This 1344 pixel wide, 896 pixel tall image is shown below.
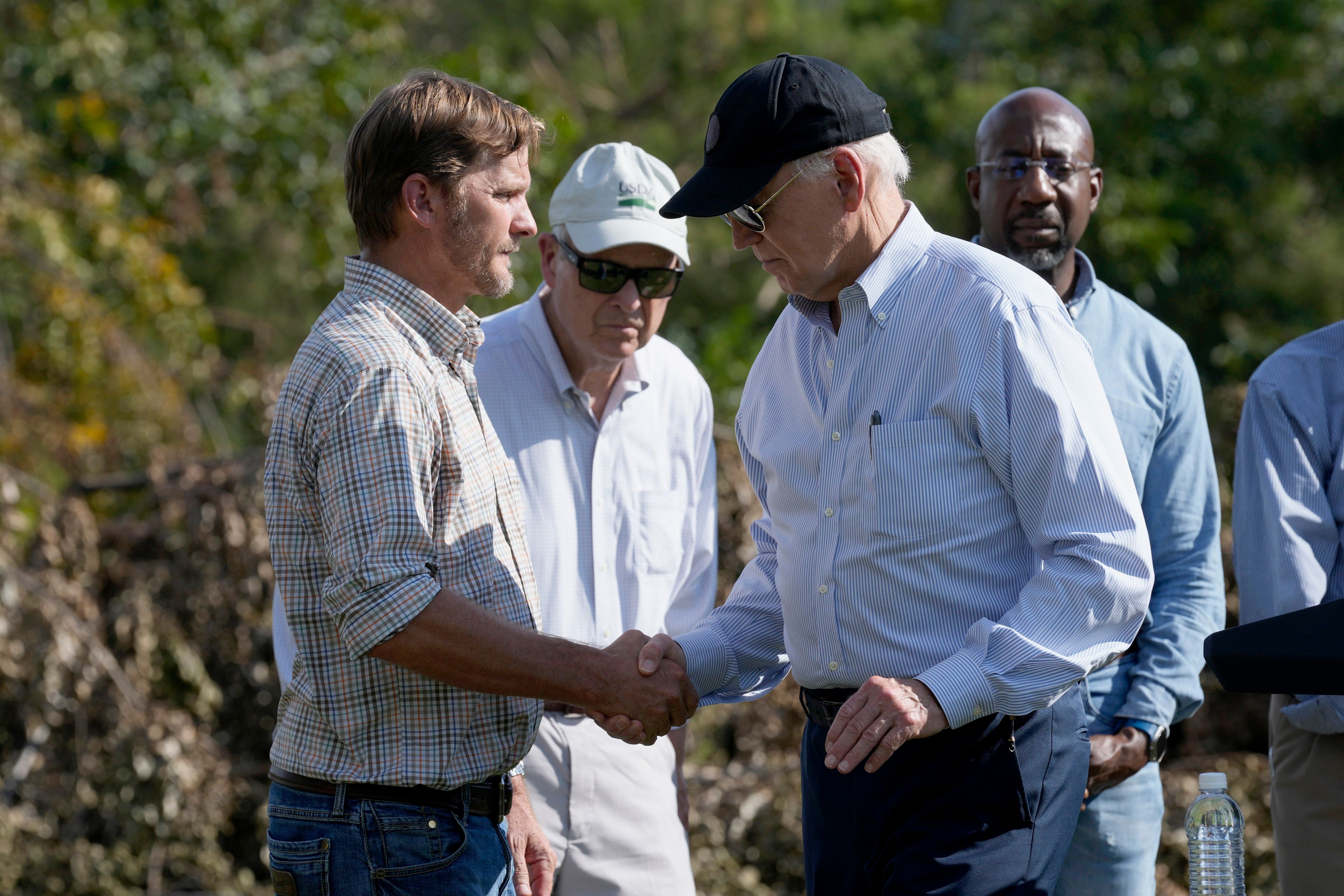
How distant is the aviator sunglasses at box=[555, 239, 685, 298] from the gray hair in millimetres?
906

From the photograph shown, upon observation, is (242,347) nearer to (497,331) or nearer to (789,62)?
(497,331)

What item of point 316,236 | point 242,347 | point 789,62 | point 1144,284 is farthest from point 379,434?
point 242,347

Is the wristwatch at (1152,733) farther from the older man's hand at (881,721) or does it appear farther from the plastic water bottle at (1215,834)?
the older man's hand at (881,721)

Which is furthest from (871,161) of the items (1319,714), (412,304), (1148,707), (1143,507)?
(1319,714)

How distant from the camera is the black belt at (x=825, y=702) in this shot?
2445mm

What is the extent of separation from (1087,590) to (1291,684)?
0.34m

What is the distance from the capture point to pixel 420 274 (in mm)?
2557

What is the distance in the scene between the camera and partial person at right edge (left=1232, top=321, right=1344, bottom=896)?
2.94 metres

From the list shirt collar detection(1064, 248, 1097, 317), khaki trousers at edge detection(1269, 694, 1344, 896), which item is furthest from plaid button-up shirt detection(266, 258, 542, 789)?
khaki trousers at edge detection(1269, 694, 1344, 896)

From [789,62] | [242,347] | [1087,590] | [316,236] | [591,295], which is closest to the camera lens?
[1087,590]

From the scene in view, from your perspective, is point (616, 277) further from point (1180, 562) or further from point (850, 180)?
point (1180, 562)

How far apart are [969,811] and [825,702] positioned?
34 cm

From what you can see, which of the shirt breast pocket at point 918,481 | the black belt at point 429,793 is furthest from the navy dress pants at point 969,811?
the black belt at point 429,793

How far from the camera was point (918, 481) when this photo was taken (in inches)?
91.2
